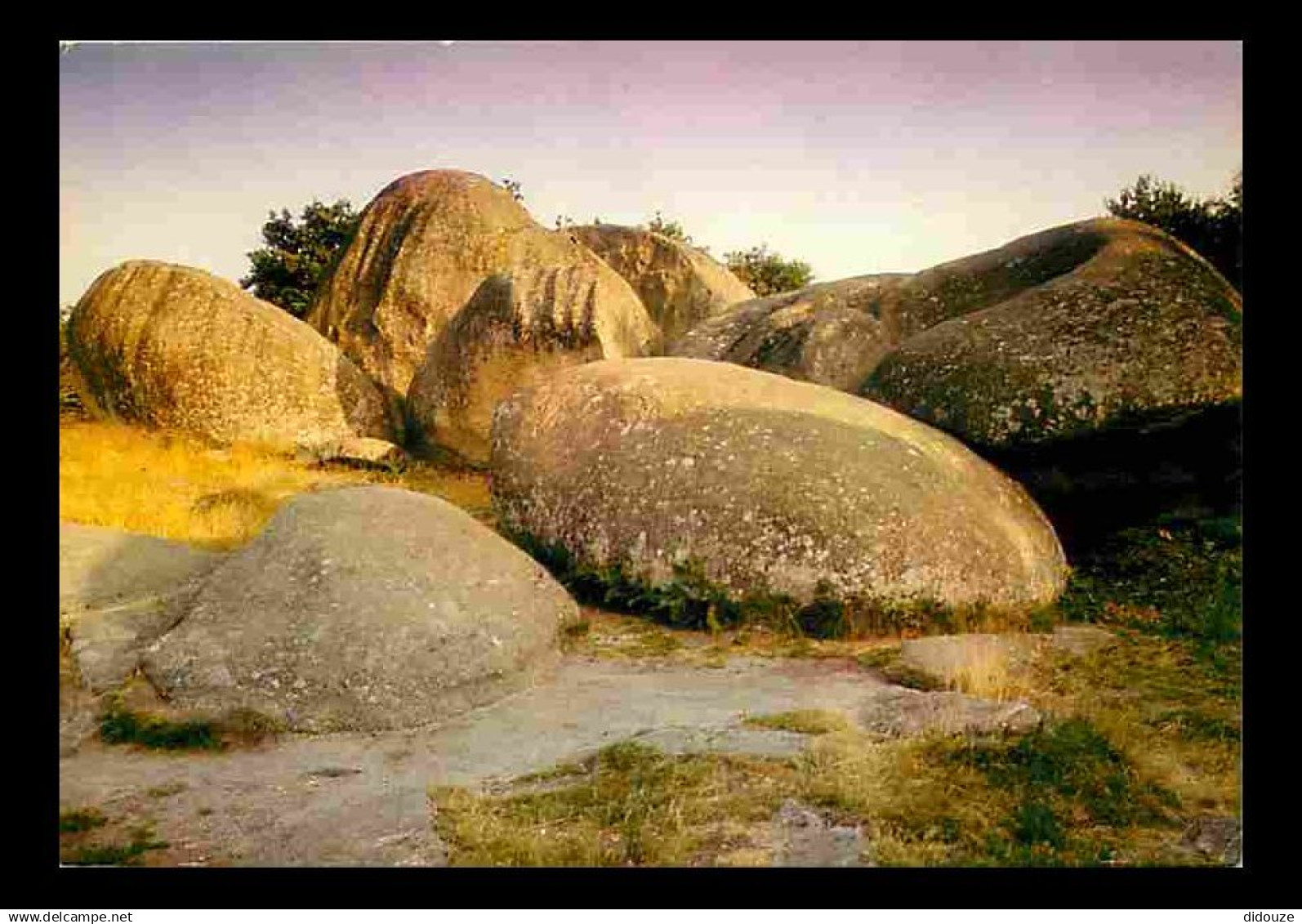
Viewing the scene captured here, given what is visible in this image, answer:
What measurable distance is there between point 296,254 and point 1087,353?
1929 cm

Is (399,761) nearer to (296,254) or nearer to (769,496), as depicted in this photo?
(769,496)

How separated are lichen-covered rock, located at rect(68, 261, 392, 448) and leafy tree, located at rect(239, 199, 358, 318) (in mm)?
7454

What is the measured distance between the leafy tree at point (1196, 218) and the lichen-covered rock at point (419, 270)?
8535mm

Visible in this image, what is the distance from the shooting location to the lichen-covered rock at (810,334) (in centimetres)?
1141

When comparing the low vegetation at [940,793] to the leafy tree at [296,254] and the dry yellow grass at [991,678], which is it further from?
the leafy tree at [296,254]

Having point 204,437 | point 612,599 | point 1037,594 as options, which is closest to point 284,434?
point 204,437

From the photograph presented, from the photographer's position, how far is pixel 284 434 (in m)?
15.5

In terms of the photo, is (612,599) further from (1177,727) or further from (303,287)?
(303,287)

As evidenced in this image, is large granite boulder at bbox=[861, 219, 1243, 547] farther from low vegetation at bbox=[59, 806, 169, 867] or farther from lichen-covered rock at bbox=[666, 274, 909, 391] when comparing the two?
low vegetation at bbox=[59, 806, 169, 867]

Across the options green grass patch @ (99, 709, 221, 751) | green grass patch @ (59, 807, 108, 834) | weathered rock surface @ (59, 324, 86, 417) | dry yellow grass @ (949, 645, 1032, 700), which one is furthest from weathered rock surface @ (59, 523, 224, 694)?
weathered rock surface @ (59, 324, 86, 417)

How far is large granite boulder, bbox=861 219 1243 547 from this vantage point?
8766 mm

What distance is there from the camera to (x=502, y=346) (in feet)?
47.2

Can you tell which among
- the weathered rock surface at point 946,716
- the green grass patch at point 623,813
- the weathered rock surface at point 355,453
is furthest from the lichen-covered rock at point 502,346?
the green grass patch at point 623,813
